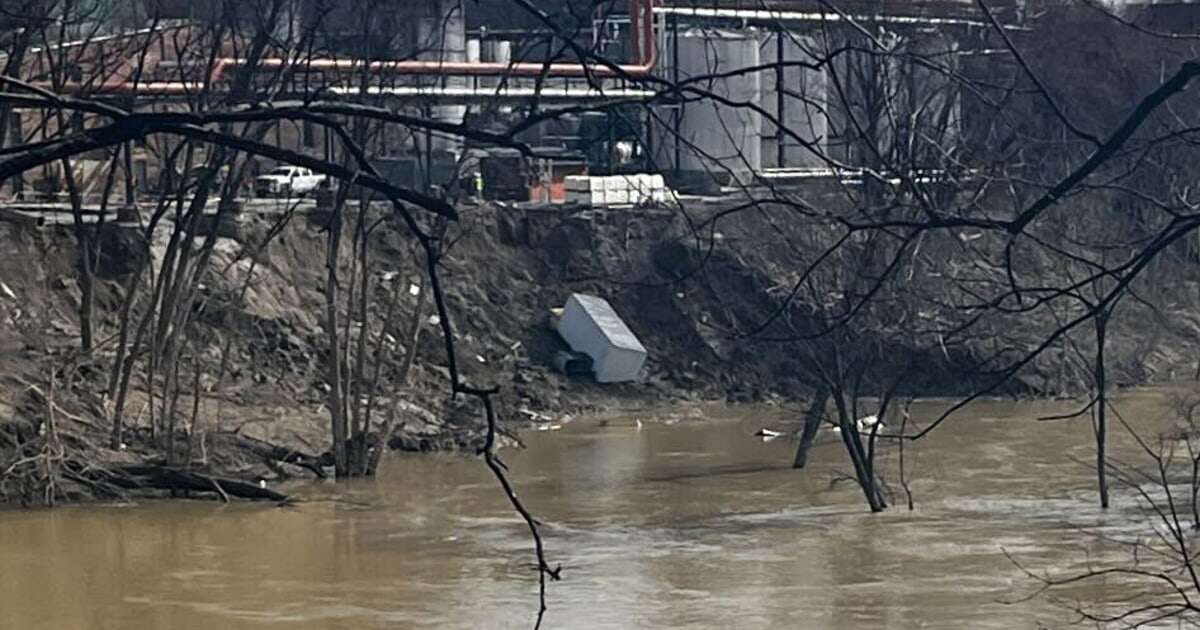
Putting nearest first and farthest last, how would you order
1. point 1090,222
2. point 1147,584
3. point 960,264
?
point 1147,584, point 1090,222, point 960,264

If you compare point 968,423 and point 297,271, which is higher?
point 297,271

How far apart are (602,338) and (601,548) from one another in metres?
15.5

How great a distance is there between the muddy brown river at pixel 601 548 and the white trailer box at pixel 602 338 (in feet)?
21.5

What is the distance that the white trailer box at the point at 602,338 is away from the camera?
37500 millimetres

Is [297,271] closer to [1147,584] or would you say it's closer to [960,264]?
[960,264]

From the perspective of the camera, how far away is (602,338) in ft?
124

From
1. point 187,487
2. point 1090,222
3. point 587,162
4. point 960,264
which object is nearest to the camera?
point 187,487

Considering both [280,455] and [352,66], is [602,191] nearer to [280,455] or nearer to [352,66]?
[352,66]

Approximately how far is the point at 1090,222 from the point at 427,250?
27108 mm

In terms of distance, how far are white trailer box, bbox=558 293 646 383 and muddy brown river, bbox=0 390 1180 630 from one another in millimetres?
6553

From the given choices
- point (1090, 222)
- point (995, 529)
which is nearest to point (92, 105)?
point (995, 529)

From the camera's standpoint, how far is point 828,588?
66.4ft

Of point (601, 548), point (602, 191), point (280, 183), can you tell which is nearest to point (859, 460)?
point (601, 548)

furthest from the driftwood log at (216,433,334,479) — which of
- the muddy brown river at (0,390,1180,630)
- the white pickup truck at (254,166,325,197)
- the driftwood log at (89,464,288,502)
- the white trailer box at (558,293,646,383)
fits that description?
the white pickup truck at (254,166,325,197)
